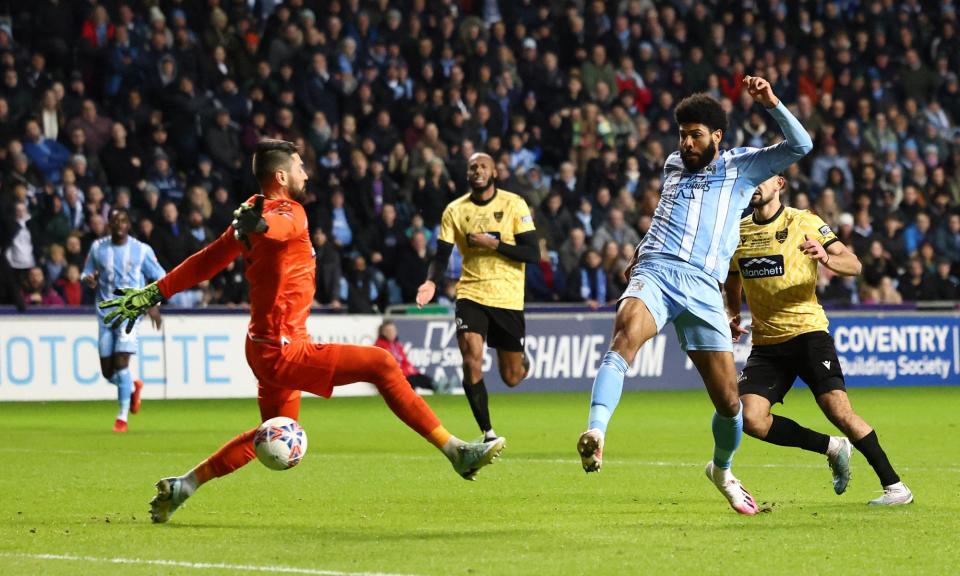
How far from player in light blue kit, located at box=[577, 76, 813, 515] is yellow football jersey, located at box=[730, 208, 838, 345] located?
1272mm

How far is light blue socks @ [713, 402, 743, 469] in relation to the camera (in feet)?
29.7

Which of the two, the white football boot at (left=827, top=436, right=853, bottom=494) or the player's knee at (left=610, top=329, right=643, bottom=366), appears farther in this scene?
the white football boot at (left=827, top=436, right=853, bottom=494)

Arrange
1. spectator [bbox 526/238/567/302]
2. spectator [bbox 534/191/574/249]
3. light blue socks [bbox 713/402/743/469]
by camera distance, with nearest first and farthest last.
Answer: light blue socks [bbox 713/402/743/469], spectator [bbox 526/238/567/302], spectator [bbox 534/191/574/249]

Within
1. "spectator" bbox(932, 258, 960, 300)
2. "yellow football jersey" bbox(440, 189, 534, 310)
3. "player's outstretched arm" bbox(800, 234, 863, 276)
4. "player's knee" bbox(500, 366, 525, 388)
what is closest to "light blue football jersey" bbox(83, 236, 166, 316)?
"yellow football jersey" bbox(440, 189, 534, 310)

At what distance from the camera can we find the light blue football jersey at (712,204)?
881 centimetres

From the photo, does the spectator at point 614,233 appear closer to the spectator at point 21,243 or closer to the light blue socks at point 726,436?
the spectator at point 21,243

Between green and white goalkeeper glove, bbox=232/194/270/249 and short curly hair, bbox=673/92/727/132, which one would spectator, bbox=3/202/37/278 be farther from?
short curly hair, bbox=673/92/727/132

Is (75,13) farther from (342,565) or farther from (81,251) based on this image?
(342,565)

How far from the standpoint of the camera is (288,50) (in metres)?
25.2

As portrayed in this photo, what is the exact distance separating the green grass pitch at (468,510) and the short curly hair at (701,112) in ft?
6.97

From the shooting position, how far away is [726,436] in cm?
909

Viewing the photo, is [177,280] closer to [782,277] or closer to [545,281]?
[782,277]

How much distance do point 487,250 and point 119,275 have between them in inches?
176

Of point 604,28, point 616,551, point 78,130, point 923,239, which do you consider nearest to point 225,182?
point 78,130
